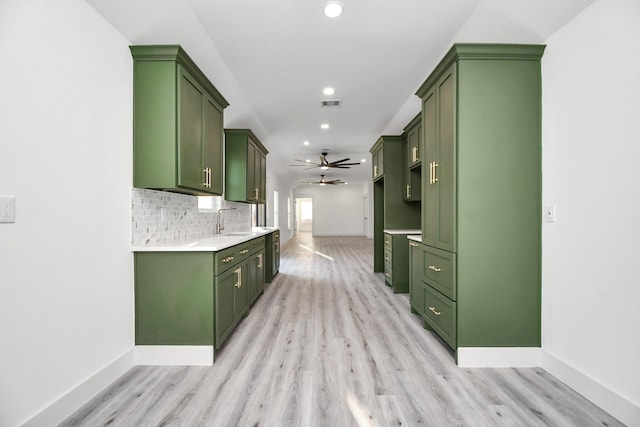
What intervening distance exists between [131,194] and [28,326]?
1069mm

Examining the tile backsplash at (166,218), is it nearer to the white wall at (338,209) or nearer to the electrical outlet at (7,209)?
A: the electrical outlet at (7,209)

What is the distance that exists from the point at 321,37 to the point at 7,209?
2388mm

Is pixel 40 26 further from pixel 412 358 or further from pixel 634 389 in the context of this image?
pixel 634 389

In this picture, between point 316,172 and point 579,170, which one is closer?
point 579,170

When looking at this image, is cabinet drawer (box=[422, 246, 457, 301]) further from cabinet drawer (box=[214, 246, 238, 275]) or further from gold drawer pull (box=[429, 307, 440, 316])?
cabinet drawer (box=[214, 246, 238, 275])

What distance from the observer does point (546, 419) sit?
1.63 meters

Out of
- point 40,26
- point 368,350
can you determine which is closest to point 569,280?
point 368,350

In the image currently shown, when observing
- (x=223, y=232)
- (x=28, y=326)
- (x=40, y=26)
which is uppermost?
(x=40, y=26)

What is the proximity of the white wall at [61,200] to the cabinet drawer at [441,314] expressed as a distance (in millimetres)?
2535

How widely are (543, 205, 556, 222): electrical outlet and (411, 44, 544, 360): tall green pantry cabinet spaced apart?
5 cm

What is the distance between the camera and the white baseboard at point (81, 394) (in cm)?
153

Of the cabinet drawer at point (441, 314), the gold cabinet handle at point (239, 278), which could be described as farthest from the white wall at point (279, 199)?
the cabinet drawer at point (441, 314)

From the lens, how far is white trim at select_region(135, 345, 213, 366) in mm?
2254

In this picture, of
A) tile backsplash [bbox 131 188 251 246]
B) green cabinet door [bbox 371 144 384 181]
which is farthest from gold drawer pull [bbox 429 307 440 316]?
green cabinet door [bbox 371 144 384 181]
